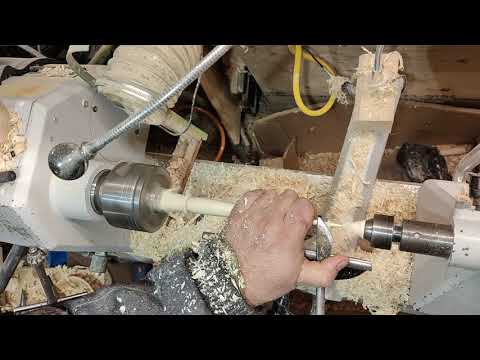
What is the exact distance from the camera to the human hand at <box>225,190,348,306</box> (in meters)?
0.76

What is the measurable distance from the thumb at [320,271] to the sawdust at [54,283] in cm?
95

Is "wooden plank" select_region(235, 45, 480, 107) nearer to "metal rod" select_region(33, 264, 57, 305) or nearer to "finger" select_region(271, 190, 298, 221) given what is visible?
"finger" select_region(271, 190, 298, 221)

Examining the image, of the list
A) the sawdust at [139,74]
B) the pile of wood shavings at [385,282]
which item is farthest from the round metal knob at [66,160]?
the pile of wood shavings at [385,282]

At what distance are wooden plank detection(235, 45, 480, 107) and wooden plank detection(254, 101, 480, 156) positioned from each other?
0.06 meters

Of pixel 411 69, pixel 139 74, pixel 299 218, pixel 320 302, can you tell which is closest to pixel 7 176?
pixel 139 74

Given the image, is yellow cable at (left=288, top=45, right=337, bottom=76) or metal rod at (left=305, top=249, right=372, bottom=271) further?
yellow cable at (left=288, top=45, right=337, bottom=76)

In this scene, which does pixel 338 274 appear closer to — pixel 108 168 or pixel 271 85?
pixel 108 168

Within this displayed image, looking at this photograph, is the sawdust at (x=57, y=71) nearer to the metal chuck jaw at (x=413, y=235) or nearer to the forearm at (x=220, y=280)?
the forearm at (x=220, y=280)

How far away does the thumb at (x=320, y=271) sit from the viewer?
2.58ft

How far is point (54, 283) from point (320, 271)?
A: 3.65 ft

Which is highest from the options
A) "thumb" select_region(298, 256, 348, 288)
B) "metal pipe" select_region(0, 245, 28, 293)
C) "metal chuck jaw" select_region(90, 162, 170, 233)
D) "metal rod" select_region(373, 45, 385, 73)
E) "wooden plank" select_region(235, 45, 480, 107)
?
"wooden plank" select_region(235, 45, 480, 107)

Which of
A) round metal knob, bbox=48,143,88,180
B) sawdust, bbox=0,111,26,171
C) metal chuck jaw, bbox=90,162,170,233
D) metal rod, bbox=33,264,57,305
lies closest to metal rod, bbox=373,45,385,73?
metal chuck jaw, bbox=90,162,170,233

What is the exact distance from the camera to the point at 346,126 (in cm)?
159

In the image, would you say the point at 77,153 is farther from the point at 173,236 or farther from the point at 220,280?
the point at 173,236
